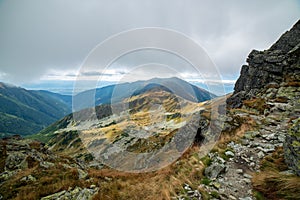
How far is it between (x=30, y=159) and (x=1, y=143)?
794cm

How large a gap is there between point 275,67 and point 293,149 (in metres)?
44.7

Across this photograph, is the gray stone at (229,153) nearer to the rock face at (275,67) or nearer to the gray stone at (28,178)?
the gray stone at (28,178)

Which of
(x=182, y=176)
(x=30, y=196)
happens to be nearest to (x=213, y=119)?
(x=182, y=176)

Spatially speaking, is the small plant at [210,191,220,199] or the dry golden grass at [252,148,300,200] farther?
the small plant at [210,191,220,199]

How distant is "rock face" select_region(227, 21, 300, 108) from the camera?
42.3 m

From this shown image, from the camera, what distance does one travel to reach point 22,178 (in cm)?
1549

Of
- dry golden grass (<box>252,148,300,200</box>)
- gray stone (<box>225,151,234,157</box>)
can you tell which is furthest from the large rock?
gray stone (<box>225,151,234,157</box>)

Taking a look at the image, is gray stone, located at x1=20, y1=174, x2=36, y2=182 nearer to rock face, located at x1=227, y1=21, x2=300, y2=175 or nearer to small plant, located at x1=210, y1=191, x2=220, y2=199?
small plant, located at x1=210, y1=191, x2=220, y2=199

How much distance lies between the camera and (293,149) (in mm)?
9805

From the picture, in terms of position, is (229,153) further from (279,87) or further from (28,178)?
(279,87)

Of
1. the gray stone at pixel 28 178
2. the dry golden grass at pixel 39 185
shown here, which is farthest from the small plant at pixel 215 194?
the gray stone at pixel 28 178

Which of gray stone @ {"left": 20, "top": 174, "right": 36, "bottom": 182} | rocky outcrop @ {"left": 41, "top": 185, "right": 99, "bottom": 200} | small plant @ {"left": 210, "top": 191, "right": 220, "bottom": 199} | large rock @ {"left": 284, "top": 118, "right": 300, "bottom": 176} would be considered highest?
large rock @ {"left": 284, "top": 118, "right": 300, "bottom": 176}

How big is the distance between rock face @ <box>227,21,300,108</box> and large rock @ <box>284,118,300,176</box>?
2796 centimetres

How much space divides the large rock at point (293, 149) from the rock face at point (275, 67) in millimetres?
27963
